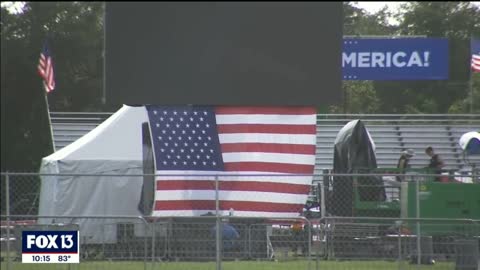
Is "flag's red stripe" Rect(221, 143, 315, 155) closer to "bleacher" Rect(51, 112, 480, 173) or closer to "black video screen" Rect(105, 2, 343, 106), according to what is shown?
"bleacher" Rect(51, 112, 480, 173)

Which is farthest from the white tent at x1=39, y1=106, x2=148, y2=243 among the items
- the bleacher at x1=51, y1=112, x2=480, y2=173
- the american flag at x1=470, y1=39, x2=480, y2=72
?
the american flag at x1=470, y1=39, x2=480, y2=72

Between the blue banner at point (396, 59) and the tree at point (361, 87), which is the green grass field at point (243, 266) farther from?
the blue banner at point (396, 59)

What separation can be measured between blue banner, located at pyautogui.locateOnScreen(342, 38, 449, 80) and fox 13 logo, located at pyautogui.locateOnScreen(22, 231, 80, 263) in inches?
149

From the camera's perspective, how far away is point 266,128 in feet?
50.4

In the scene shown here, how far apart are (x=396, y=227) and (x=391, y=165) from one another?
23.1ft

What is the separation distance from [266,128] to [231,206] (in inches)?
57.6

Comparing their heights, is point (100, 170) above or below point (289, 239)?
above

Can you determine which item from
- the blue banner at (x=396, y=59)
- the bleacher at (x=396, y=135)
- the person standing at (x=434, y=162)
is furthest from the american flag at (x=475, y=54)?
the bleacher at (x=396, y=135)

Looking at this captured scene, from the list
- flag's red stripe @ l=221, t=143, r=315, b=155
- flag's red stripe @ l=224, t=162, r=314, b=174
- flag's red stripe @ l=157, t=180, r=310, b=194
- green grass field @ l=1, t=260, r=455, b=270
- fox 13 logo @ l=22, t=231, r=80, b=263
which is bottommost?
green grass field @ l=1, t=260, r=455, b=270

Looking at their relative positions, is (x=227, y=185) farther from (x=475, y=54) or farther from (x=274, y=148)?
(x=475, y=54)

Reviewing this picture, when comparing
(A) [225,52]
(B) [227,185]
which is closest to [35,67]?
(B) [227,185]

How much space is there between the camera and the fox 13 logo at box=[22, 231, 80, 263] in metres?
10.6

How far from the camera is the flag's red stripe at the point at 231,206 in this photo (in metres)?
15.0

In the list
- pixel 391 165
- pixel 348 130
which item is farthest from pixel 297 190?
pixel 391 165
